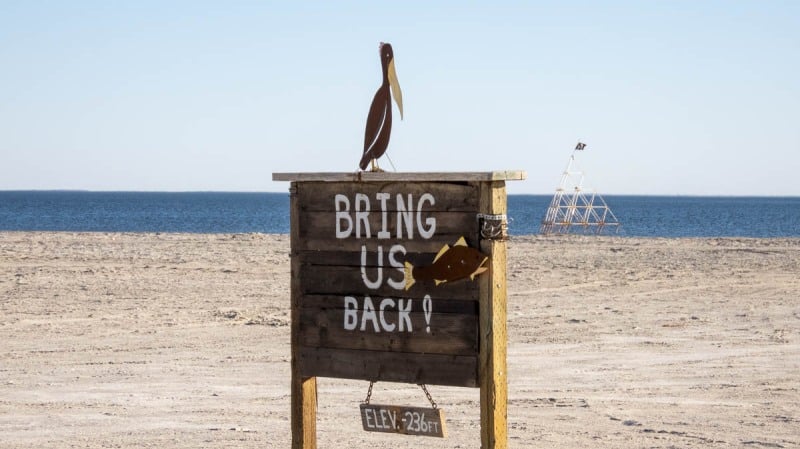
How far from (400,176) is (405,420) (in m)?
1.53

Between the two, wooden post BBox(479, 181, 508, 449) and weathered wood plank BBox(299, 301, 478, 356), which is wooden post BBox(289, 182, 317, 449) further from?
wooden post BBox(479, 181, 508, 449)

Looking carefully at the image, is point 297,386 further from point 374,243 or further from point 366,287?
point 374,243

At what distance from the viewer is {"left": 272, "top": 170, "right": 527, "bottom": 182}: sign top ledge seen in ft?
19.6

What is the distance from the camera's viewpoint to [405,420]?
6.40 meters

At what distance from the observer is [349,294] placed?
6594 mm

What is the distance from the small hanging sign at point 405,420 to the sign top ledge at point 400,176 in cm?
142

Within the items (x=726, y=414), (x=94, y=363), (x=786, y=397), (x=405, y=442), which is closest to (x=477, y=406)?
(x=405, y=442)

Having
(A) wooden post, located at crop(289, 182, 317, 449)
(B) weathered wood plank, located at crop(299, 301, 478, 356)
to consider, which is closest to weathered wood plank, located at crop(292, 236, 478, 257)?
(A) wooden post, located at crop(289, 182, 317, 449)

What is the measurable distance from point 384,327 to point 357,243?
1.85 ft

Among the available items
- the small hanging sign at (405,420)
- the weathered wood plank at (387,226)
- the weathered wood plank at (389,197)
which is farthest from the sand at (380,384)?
the weathered wood plank at (389,197)

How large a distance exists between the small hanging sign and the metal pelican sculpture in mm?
1558

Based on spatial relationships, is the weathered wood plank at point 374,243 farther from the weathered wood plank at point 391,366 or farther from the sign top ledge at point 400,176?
the weathered wood plank at point 391,366

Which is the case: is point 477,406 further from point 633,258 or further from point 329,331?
point 633,258

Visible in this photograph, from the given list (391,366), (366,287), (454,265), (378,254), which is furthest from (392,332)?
(454,265)
